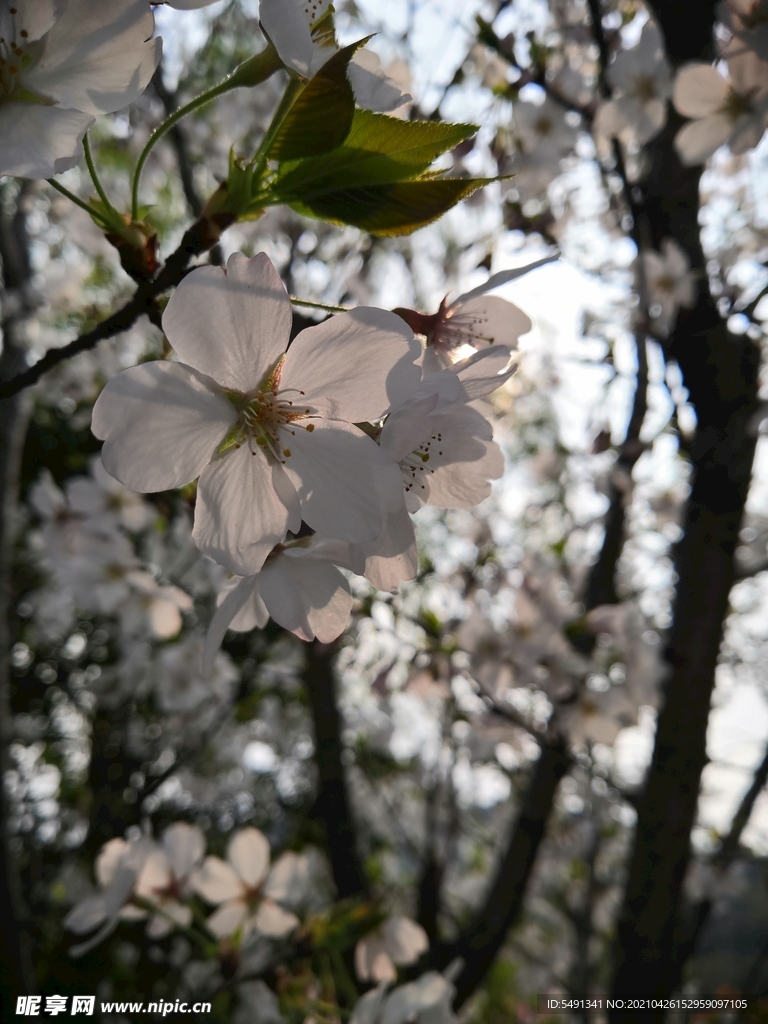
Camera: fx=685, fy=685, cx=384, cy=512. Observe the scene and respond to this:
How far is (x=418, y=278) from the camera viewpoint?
13.7 ft

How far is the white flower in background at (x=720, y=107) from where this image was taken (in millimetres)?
1306

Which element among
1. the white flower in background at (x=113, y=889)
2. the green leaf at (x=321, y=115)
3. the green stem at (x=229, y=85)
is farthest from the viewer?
the white flower in background at (x=113, y=889)

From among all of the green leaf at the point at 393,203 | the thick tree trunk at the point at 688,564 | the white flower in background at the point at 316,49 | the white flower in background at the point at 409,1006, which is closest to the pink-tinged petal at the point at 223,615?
the green leaf at the point at 393,203

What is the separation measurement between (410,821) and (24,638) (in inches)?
203

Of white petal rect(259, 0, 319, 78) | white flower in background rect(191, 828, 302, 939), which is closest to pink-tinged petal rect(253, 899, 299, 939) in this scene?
white flower in background rect(191, 828, 302, 939)

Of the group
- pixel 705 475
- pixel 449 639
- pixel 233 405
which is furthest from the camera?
pixel 449 639

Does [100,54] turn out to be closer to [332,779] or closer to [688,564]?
[688,564]

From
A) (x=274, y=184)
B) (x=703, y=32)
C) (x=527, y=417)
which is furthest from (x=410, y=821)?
(x=274, y=184)

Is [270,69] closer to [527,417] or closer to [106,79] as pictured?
[106,79]

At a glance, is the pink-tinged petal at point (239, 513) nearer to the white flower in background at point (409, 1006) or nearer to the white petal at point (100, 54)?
the white petal at point (100, 54)

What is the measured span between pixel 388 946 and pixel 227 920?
404 mm

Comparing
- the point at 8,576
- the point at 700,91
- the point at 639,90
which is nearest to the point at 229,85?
the point at 700,91

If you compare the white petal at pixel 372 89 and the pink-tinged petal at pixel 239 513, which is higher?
the white petal at pixel 372 89

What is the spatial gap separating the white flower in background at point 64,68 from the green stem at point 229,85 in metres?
0.05
